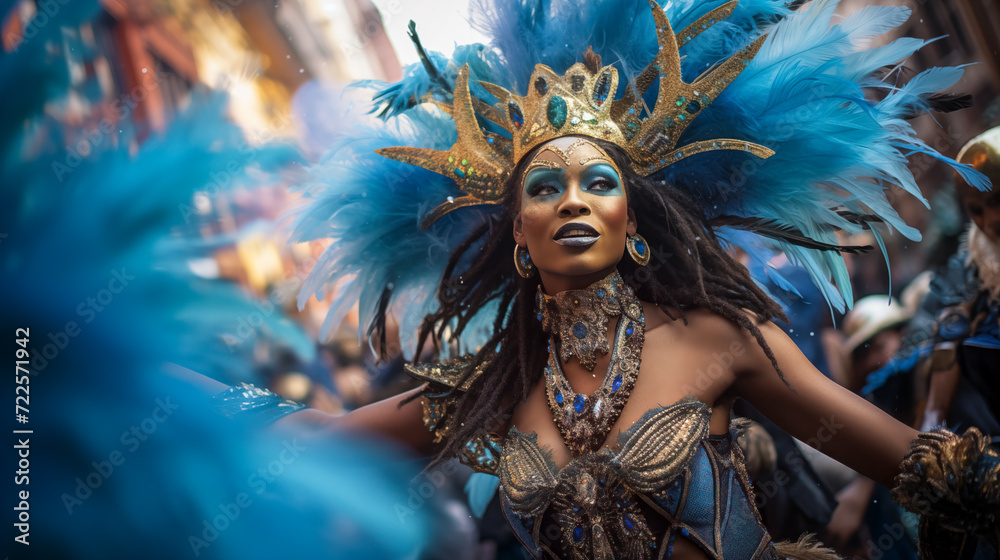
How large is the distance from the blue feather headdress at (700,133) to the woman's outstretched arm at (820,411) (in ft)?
1.13

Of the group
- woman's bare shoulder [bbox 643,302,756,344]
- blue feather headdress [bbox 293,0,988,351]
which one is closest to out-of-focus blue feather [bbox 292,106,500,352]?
blue feather headdress [bbox 293,0,988,351]

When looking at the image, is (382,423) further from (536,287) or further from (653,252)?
(653,252)

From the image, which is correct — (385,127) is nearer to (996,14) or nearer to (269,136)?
(269,136)

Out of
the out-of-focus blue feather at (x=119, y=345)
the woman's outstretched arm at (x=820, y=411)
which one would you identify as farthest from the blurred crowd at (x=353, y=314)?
the woman's outstretched arm at (x=820, y=411)

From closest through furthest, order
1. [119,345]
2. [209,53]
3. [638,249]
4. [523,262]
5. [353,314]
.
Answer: [119,345] < [638,249] < [523,262] < [353,314] < [209,53]

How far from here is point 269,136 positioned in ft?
8.45

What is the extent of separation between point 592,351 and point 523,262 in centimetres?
33

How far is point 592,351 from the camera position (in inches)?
79.2

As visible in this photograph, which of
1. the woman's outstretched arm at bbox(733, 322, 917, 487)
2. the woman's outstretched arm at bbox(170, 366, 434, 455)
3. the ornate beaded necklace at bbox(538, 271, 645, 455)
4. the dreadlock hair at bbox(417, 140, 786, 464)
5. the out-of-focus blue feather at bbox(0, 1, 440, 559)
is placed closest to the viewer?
the out-of-focus blue feather at bbox(0, 1, 440, 559)

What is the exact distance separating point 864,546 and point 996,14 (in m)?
2.84

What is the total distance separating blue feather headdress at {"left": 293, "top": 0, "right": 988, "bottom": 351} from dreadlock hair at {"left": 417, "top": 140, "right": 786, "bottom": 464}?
4.9 inches

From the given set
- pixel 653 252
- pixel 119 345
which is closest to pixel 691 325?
pixel 653 252

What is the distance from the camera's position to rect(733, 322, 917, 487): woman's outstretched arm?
179cm

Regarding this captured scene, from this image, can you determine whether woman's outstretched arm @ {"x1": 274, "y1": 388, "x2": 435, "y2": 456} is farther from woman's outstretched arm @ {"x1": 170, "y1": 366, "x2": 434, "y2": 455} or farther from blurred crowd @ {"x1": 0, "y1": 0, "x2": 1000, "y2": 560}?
blurred crowd @ {"x1": 0, "y1": 0, "x2": 1000, "y2": 560}
